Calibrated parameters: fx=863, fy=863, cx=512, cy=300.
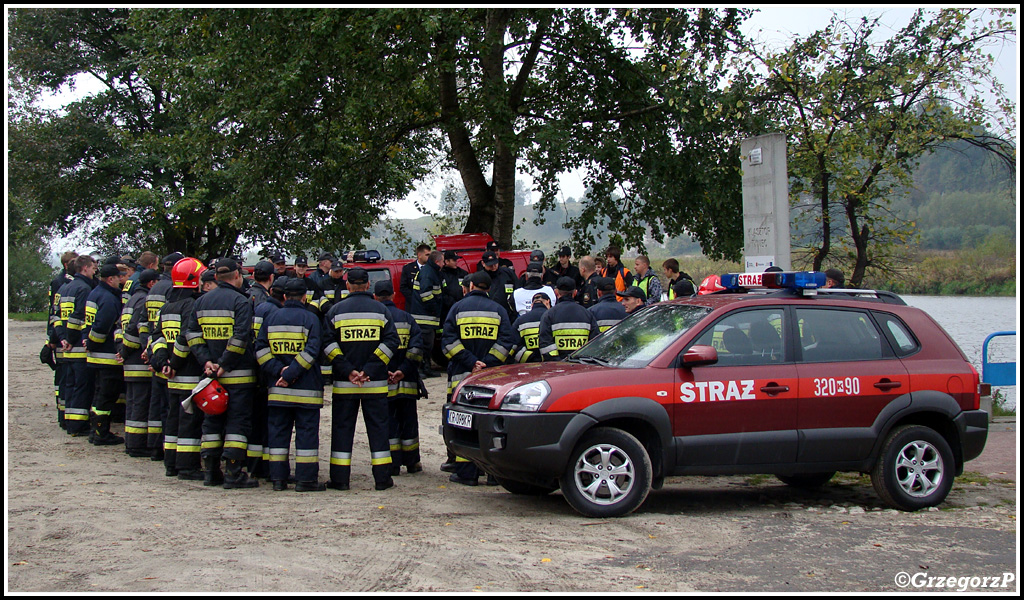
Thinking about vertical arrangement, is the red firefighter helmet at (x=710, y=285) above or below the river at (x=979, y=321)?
above

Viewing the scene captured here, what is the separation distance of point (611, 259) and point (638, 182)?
258 inches

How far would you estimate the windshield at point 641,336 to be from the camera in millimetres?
7016

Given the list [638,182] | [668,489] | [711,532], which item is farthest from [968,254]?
[711,532]

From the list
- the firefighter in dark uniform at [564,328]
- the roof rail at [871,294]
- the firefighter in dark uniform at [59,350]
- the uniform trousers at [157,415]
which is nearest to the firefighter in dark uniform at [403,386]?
the firefighter in dark uniform at [564,328]

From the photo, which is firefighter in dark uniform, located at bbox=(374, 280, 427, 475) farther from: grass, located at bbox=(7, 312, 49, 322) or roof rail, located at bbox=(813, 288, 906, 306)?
grass, located at bbox=(7, 312, 49, 322)

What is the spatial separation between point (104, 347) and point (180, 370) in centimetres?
231

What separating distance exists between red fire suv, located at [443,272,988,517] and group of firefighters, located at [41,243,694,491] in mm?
1001

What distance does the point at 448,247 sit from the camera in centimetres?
1719

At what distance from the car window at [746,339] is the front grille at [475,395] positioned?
1.71m

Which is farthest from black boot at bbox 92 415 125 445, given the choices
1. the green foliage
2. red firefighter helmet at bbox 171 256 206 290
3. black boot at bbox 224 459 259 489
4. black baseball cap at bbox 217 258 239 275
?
the green foliage

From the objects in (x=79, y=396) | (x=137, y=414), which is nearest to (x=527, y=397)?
(x=137, y=414)

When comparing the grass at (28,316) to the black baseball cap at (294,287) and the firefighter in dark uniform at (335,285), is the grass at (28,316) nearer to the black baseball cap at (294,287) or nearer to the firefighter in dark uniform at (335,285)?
the firefighter in dark uniform at (335,285)

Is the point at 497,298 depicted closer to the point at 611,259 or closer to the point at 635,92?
the point at 611,259

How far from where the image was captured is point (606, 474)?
6617 mm
